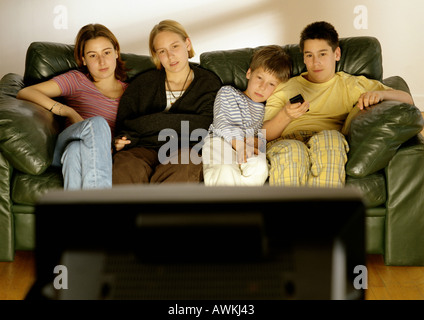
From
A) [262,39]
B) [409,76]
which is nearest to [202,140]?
[262,39]

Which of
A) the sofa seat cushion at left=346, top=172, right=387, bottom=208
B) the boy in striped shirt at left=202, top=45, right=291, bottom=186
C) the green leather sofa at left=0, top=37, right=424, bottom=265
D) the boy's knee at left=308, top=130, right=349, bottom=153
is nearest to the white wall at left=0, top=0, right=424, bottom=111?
the boy in striped shirt at left=202, top=45, right=291, bottom=186

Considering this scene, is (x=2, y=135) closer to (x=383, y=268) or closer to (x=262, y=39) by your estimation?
(x=383, y=268)

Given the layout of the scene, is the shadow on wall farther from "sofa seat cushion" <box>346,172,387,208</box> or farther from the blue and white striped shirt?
"sofa seat cushion" <box>346,172,387,208</box>

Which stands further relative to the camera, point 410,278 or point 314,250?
point 410,278

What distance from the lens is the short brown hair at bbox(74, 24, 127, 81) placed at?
7.97 ft

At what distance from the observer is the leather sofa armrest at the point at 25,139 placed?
1919 mm

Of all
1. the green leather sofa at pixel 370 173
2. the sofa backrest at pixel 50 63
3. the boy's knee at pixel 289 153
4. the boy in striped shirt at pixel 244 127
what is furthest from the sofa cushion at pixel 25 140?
the boy's knee at pixel 289 153

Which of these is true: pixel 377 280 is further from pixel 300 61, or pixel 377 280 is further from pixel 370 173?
pixel 300 61

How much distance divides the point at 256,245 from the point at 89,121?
4.93 feet

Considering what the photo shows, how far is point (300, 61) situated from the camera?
2.54 meters

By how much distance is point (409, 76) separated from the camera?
4500mm

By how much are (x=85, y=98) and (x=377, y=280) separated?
1.59 meters

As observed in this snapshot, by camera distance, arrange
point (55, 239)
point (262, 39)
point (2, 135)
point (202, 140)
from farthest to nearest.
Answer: point (262, 39) < point (202, 140) < point (2, 135) < point (55, 239)

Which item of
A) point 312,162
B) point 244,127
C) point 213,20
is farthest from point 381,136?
point 213,20
